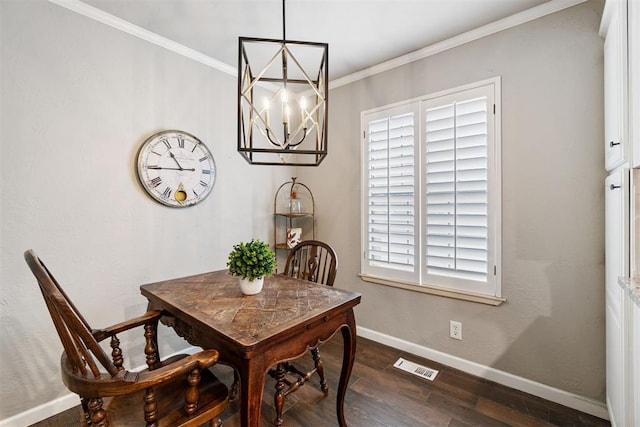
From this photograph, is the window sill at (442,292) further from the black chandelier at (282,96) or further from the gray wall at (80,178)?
the gray wall at (80,178)

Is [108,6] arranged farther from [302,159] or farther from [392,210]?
[392,210]

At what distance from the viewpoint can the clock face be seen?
2188 millimetres

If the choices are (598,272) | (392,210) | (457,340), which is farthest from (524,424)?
(392,210)

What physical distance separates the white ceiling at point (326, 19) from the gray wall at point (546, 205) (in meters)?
0.22

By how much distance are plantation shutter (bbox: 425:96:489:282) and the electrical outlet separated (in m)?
0.39

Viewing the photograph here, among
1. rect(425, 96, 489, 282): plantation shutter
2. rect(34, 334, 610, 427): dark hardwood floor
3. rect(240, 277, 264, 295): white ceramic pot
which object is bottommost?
rect(34, 334, 610, 427): dark hardwood floor

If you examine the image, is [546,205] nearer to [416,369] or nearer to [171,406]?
[416,369]

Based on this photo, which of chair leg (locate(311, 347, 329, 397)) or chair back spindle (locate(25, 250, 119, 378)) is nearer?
chair back spindle (locate(25, 250, 119, 378))

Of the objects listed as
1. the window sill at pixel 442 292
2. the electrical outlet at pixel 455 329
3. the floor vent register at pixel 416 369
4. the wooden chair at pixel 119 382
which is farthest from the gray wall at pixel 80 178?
the electrical outlet at pixel 455 329

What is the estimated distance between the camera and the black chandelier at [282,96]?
4.44 ft

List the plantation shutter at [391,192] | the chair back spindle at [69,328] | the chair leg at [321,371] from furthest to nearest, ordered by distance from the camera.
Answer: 1. the plantation shutter at [391,192]
2. the chair leg at [321,371]
3. the chair back spindle at [69,328]

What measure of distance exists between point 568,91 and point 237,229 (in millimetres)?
2835

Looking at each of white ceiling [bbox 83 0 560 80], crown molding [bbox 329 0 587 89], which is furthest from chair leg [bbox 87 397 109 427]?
crown molding [bbox 329 0 587 89]

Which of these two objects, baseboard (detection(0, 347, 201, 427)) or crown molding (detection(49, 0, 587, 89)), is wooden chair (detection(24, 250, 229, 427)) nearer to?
baseboard (detection(0, 347, 201, 427))
